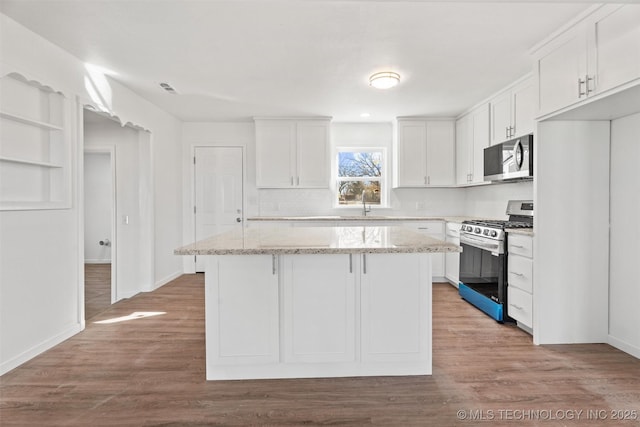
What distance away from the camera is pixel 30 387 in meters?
2.10

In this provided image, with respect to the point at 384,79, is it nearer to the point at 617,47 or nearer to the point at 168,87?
the point at 617,47

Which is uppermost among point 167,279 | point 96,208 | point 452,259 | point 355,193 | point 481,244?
point 355,193

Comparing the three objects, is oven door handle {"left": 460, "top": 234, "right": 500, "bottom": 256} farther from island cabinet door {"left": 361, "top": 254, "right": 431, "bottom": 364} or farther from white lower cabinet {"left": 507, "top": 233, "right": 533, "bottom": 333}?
island cabinet door {"left": 361, "top": 254, "right": 431, "bottom": 364}

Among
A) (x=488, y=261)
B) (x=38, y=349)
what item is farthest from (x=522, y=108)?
(x=38, y=349)

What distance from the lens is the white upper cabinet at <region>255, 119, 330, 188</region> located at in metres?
4.94

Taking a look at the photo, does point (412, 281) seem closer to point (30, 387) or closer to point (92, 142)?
point (30, 387)

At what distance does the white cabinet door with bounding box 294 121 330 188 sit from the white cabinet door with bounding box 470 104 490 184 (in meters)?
1.93

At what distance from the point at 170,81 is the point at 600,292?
13.9 feet

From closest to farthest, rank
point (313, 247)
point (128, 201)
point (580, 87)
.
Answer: point (313, 247) < point (580, 87) < point (128, 201)

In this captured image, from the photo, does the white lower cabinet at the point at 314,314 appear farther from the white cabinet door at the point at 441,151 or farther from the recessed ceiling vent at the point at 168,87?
the white cabinet door at the point at 441,151

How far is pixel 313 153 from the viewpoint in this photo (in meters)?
4.95

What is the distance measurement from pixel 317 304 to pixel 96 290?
379 centimetres

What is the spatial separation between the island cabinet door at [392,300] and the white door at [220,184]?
351 centimetres

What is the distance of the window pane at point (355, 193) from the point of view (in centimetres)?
539
